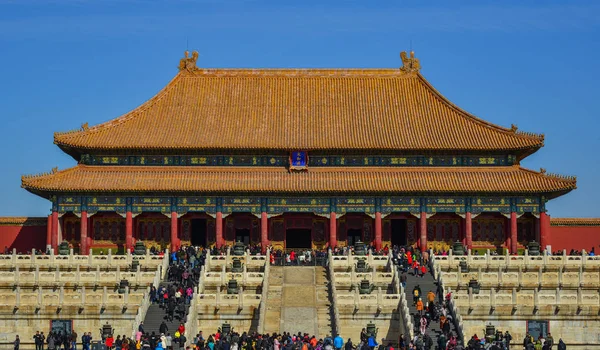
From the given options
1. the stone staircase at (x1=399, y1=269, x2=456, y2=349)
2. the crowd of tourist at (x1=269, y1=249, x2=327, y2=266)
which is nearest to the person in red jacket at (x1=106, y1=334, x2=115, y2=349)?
the stone staircase at (x1=399, y1=269, x2=456, y2=349)

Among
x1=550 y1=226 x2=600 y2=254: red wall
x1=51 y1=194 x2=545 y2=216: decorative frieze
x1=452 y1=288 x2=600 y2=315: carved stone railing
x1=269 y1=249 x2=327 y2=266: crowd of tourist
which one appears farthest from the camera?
x1=550 y1=226 x2=600 y2=254: red wall

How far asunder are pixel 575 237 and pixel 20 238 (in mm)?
36497

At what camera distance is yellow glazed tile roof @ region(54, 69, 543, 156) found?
84625 millimetres

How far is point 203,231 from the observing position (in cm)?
8425

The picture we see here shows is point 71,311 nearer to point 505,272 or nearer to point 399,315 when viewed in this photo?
point 399,315

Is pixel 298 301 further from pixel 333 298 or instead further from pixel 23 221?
pixel 23 221

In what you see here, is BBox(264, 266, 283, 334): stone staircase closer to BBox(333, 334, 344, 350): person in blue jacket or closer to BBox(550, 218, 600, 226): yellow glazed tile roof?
BBox(333, 334, 344, 350): person in blue jacket

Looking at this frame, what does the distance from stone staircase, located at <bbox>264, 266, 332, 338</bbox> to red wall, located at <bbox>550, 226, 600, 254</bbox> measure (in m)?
23.6

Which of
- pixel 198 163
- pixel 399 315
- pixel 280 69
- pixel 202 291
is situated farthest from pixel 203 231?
pixel 399 315

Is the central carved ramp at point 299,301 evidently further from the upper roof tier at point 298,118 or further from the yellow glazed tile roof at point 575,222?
the yellow glazed tile roof at point 575,222

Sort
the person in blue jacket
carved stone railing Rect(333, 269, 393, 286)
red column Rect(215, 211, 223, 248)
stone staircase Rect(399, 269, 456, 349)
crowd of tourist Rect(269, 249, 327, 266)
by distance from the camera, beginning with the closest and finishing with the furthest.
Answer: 1. the person in blue jacket
2. stone staircase Rect(399, 269, 456, 349)
3. carved stone railing Rect(333, 269, 393, 286)
4. crowd of tourist Rect(269, 249, 327, 266)
5. red column Rect(215, 211, 223, 248)

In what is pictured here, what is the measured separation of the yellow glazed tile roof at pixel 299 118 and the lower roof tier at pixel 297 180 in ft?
5.02

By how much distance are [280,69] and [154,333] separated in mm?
42388

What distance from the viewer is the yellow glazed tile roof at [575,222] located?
84312mm
